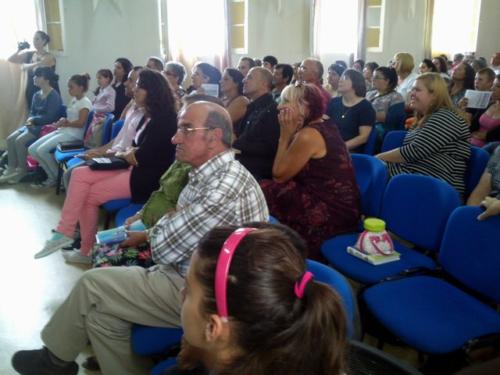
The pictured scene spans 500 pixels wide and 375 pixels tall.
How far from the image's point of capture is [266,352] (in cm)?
79

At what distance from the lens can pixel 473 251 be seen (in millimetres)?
1771

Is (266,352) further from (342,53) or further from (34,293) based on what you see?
(342,53)

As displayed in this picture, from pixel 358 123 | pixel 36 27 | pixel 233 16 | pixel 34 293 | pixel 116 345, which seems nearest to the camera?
pixel 116 345

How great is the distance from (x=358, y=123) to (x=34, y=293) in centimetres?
260

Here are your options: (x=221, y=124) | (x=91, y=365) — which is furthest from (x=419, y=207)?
(x=91, y=365)

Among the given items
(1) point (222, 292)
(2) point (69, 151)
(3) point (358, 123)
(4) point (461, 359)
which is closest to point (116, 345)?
(1) point (222, 292)

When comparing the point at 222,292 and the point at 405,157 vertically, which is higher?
the point at 222,292

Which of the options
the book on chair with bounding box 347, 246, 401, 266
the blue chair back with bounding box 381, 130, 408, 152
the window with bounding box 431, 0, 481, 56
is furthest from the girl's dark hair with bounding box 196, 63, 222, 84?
the window with bounding box 431, 0, 481, 56

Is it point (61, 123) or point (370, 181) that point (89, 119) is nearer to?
point (61, 123)

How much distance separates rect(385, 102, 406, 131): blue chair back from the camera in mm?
4141

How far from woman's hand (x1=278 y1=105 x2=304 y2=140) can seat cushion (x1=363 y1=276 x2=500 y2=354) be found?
1052 mm

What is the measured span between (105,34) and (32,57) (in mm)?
1175

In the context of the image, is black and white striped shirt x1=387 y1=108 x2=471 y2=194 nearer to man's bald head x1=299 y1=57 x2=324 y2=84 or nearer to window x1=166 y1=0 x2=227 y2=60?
man's bald head x1=299 y1=57 x2=324 y2=84

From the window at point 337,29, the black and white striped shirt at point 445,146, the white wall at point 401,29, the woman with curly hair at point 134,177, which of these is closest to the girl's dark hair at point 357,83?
the black and white striped shirt at point 445,146
